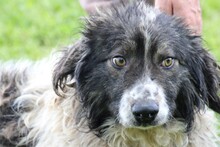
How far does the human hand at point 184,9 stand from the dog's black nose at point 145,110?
75 cm

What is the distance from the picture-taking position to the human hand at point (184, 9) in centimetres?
515

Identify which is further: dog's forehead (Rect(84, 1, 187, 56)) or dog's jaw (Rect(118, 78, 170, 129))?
dog's forehead (Rect(84, 1, 187, 56))

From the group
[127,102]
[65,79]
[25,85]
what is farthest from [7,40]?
[127,102]

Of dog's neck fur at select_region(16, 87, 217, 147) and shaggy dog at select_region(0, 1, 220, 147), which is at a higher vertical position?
shaggy dog at select_region(0, 1, 220, 147)

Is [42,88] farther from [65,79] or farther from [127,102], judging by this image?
[127,102]

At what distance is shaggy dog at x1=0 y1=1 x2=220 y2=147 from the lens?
477 centimetres

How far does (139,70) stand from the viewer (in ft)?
15.7

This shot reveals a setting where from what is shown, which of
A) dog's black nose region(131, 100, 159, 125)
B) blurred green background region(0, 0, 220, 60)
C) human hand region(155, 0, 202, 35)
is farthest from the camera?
blurred green background region(0, 0, 220, 60)

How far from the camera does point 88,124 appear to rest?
201 inches

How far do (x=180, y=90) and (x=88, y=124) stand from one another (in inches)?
25.3

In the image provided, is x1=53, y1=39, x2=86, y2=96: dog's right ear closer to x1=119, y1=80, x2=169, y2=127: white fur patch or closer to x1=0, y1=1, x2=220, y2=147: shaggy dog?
x1=0, y1=1, x2=220, y2=147: shaggy dog

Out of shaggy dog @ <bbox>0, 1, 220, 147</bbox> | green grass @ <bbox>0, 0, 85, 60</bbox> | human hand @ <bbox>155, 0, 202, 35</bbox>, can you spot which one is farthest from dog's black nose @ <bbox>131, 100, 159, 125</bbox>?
green grass @ <bbox>0, 0, 85, 60</bbox>

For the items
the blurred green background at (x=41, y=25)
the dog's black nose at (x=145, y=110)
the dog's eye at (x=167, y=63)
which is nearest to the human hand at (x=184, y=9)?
the dog's eye at (x=167, y=63)

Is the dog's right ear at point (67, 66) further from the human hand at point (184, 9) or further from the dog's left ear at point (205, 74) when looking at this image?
the dog's left ear at point (205, 74)
